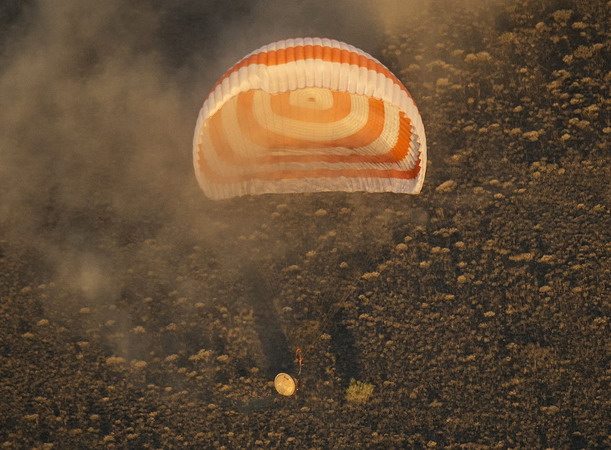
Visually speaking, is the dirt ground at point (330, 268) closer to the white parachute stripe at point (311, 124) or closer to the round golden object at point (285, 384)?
the round golden object at point (285, 384)

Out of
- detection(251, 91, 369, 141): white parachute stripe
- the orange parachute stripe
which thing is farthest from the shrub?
the orange parachute stripe

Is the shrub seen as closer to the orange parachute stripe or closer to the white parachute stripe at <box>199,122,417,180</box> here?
the white parachute stripe at <box>199,122,417,180</box>

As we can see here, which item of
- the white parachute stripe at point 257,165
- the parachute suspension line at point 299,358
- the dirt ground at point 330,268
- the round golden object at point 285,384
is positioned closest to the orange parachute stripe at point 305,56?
the white parachute stripe at point 257,165

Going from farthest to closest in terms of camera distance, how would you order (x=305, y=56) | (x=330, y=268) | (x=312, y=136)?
(x=312, y=136) → (x=330, y=268) → (x=305, y=56)

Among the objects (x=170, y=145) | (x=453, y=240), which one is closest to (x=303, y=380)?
(x=453, y=240)

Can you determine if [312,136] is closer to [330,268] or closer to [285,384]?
[330,268]

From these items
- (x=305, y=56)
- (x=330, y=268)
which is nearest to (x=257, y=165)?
(x=330, y=268)
